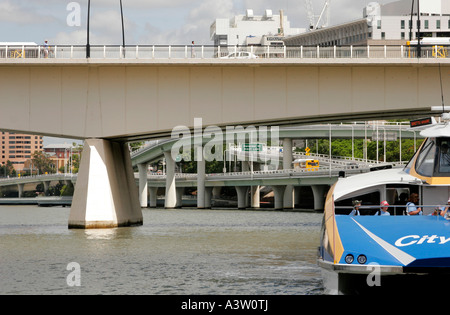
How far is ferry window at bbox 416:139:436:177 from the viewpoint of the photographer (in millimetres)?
20953

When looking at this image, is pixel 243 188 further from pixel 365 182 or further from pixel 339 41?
pixel 365 182

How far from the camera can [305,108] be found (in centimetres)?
4994

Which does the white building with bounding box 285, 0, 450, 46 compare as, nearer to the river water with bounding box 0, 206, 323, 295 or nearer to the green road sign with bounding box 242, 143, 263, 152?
the green road sign with bounding box 242, 143, 263, 152

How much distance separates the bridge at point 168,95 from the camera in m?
49.6

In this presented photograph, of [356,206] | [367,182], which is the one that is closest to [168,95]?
[367,182]

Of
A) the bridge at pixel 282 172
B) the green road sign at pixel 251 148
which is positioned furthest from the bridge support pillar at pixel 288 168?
the green road sign at pixel 251 148

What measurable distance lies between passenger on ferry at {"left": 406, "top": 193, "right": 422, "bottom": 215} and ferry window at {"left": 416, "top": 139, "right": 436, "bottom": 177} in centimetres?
61

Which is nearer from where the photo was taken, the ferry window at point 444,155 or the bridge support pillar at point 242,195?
the ferry window at point 444,155

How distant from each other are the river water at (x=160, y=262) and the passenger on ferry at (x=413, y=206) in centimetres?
371

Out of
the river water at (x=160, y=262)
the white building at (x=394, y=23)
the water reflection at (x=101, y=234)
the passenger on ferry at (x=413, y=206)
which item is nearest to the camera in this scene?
the passenger on ferry at (x=413, y=206)

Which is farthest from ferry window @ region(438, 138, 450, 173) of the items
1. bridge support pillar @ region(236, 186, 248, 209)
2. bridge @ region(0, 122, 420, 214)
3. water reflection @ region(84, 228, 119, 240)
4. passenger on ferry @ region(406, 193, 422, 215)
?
bridge support pillar @ region(236, 186, 248, 209)

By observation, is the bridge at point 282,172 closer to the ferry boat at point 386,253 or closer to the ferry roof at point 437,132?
the ferry roof at point 437,132
